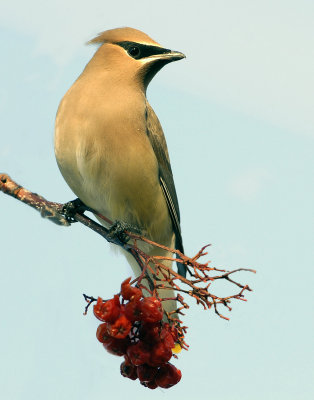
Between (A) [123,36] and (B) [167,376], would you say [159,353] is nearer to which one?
(B) [167,376]

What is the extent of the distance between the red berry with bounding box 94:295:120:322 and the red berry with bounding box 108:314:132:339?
2 centimetres

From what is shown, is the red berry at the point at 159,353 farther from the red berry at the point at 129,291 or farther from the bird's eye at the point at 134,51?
the bird's eye at the point at 134,51

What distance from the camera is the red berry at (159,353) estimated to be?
9.66 feet

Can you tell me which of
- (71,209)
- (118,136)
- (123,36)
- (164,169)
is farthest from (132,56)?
(71,209)

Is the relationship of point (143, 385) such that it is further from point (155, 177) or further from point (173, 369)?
point (155, 177)

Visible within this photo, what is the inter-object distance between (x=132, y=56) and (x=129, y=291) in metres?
2.04

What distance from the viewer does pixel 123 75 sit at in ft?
14.7

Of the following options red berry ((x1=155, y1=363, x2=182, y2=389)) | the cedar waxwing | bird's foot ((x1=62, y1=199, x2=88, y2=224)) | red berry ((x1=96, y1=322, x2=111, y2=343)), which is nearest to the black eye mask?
the cedar waxwing

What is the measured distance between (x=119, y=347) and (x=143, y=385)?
24 centimetres

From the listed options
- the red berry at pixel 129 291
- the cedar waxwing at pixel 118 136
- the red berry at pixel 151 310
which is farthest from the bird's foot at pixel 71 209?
the red berry at pixel 151 310

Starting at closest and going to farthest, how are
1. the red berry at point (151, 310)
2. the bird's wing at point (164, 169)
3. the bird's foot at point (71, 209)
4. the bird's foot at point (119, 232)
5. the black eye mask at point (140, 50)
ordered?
the red berry at point (151, 310)
the bird's foot at point (119, 232)
the bird's foot at point (71, 209)
the black eye mask at point (140, 50)
the bird's wing at point (164, 169)

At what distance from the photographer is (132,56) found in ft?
14.8

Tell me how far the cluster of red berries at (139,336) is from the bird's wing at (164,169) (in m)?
1.53

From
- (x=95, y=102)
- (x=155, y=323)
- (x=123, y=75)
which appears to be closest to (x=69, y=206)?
(x=95, y=102)
